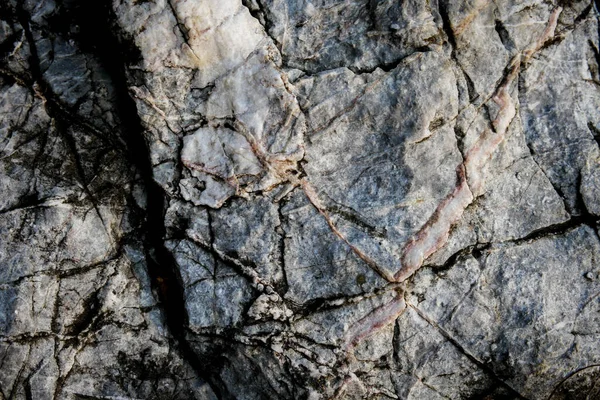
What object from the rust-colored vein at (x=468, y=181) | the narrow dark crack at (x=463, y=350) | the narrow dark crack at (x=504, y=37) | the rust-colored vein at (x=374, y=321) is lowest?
the narrow dark crack at (x=463, y=350)

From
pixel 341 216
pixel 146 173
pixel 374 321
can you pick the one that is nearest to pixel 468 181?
pixel 341 216

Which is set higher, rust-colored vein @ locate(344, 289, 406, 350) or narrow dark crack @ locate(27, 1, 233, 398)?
narrow dark crack @ locate(27, 1, 233, 398)

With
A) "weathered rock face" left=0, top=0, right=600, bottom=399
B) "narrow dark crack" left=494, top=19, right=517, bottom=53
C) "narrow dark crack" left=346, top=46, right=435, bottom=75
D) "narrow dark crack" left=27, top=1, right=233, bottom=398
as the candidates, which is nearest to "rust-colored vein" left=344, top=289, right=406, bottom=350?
"weathered rock face" left=0, top=0, right=600, bottom=399

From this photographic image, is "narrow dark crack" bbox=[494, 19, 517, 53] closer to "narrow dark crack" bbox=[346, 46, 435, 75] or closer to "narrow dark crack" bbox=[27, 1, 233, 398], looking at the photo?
"narrow dark crack" bbox=[346, 46, 435, 75]

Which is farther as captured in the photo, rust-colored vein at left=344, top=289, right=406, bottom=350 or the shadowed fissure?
the shadowed fissure

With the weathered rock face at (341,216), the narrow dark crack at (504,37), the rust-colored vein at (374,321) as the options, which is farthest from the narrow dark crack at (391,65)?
the rust-colored vein at (374,321)

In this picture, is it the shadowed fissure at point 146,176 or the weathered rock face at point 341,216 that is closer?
the weathered rock face at point 341,216

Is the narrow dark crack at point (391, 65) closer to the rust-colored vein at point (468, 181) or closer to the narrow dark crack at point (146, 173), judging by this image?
the rust-colored vein at point (468, 181)

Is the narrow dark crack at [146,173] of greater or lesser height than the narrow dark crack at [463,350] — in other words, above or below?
above

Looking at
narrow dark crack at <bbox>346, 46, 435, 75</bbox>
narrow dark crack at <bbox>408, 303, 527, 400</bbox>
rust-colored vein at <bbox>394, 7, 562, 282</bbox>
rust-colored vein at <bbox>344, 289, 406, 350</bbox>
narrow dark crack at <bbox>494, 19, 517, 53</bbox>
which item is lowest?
narrow dark crack at <bbox>408, 303, 527, 400</bbox>
